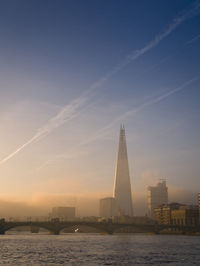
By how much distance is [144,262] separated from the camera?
76.2 meters

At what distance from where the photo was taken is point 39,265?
7025 centimetres

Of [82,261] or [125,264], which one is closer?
[125,264]

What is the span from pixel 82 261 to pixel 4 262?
15386 millimetres

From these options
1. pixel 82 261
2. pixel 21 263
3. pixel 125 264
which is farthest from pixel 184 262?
pixel 21 263

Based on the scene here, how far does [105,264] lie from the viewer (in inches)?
2854

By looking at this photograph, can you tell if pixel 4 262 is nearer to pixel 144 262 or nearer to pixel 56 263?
pixel 56 263

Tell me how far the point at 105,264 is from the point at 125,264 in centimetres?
384

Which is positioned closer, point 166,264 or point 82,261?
point 166,264

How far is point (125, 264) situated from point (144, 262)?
5297 mm

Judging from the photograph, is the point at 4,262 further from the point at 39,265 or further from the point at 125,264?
the point at 125,264

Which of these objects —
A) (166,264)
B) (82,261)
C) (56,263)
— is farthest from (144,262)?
(56,263)

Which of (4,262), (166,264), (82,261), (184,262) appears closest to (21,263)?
(4,262)

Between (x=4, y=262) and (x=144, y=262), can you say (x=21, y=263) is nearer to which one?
(x=4, y=262)

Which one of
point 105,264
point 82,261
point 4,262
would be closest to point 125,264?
point 105,264
